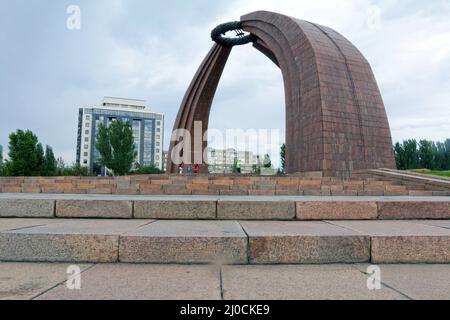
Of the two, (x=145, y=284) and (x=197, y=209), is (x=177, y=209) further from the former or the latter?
(x=145, y=284)

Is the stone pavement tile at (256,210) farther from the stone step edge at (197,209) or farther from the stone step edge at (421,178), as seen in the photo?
the stone step edge at (421,178)

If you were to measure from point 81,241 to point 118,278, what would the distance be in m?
0.61

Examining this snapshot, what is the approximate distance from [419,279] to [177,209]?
7.98 feet

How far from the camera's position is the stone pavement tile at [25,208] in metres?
3.45

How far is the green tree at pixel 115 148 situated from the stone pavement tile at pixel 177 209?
37904 mm

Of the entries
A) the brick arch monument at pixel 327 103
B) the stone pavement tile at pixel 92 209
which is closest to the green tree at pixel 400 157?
the brick arch monument at pixel 327 103

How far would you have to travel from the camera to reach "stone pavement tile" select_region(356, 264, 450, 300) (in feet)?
5.34

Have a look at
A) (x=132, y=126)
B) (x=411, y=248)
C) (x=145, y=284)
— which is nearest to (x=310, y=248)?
(x=411, y=248)

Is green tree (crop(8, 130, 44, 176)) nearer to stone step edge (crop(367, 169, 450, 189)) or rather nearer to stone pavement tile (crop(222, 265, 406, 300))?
stone step edge (crop(367, 169, 450, 189))

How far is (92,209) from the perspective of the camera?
3.39m

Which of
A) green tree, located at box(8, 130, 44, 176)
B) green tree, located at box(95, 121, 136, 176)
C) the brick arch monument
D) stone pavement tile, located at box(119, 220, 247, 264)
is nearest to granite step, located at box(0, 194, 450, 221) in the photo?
stone pavement tile, located at box(119, 220, 247, 264)

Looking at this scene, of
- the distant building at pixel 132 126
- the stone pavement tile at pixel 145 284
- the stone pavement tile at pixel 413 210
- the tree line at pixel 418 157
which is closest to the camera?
the stone pavement tile at pixel 145 284

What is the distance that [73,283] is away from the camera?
173 centimetres
